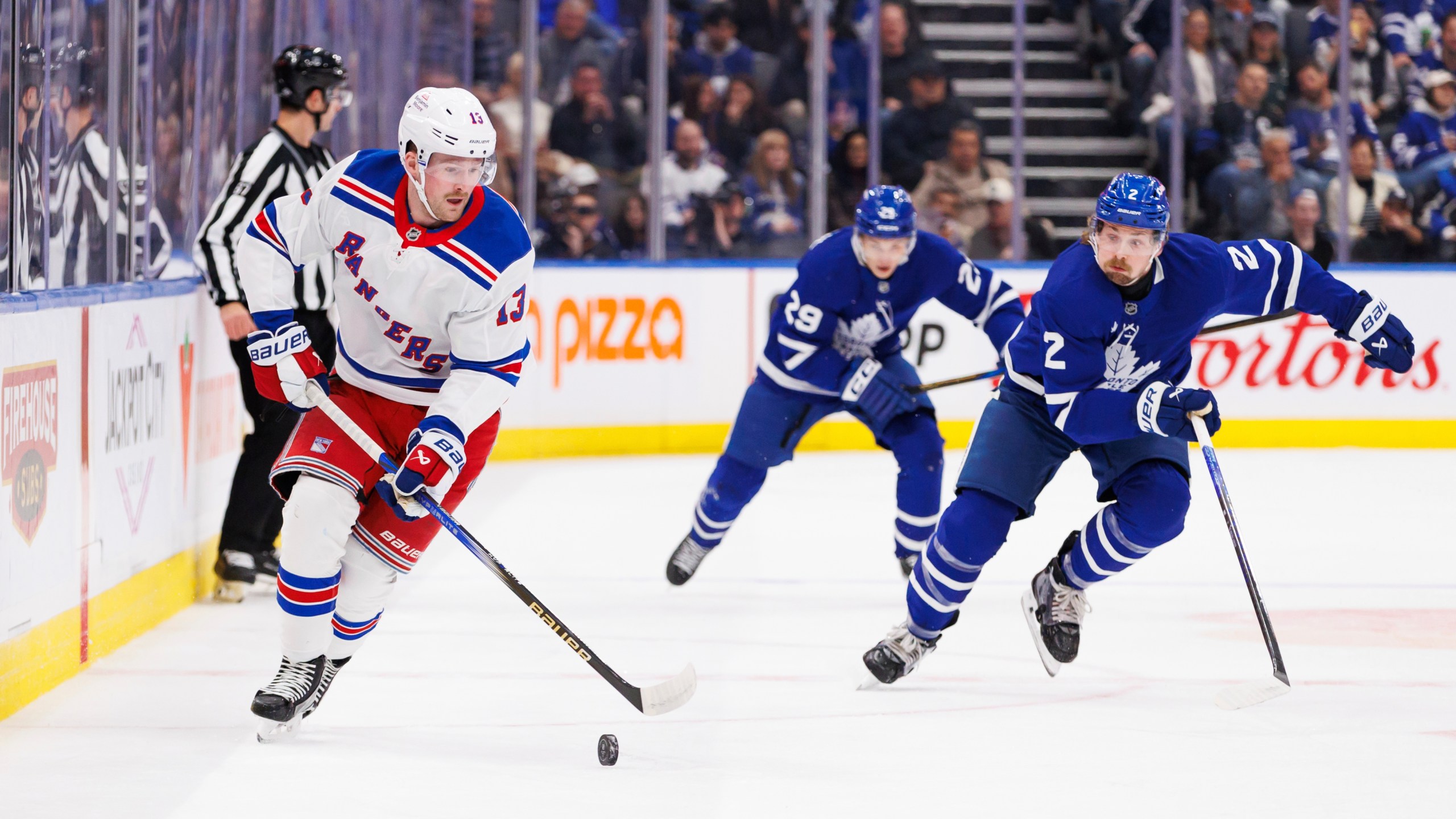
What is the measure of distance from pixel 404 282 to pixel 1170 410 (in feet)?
4.50

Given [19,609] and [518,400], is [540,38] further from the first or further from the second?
[19,609]

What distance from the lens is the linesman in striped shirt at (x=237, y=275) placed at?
4.38 meters

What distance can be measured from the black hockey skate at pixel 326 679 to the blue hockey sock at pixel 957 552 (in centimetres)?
109

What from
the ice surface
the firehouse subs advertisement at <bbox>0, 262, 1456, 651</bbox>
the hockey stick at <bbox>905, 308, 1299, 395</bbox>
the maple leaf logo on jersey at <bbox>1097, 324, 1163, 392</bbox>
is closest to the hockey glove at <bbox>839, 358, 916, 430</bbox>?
the hockey stick at <bbox>905, 308, 1299, 395</bbox>

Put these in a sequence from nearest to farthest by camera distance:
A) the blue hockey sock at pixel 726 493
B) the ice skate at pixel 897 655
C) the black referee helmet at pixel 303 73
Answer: the ice skate at pixel 897 655, the black referee helmet at pixel 303 73, the blue hockey sock at pixel 726 493

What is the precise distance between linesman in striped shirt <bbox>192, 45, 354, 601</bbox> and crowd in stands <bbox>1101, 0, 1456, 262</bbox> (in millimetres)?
5434

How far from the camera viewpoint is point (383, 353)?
310 centimetres

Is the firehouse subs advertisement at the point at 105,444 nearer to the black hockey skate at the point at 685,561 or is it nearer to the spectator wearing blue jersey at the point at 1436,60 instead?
the black hockey skate at the point at 685,561

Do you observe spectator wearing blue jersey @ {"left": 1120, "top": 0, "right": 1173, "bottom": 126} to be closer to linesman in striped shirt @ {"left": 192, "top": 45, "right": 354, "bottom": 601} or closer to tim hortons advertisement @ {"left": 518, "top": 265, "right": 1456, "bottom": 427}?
tim hortons advertisement @ {"left": 518, "top": 265, "right": 1456, "bottom": 427}

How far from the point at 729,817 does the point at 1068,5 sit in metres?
7.82

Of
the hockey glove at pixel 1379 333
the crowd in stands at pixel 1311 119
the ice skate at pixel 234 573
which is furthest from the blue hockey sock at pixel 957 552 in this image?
the crowd in stands at pixel 1311 119

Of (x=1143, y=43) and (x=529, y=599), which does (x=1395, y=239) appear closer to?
(x=1143, y=43)

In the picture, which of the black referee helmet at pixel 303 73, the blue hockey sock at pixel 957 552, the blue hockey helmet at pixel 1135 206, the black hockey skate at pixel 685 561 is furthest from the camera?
the black hockey skate at pixel 685 561

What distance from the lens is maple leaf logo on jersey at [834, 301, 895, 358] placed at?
452 centimetres
